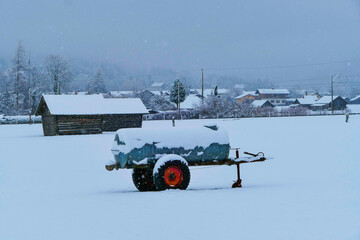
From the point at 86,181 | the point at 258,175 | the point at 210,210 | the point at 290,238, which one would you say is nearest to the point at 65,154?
the point at 86,181

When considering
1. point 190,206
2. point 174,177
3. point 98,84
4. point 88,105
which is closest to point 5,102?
point 98,84

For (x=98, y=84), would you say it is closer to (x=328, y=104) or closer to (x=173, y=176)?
(x=328, y=104)

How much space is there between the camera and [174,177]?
9.84 metres

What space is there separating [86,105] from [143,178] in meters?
32.0

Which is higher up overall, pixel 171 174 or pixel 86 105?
pixel 86 105

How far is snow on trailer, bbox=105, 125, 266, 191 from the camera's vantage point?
976 centimetres

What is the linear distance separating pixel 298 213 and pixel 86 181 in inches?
294

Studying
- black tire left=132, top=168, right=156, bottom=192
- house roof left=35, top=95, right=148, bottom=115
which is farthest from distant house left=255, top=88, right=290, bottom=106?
black tire left=132, top=168, right=156, bottom=192

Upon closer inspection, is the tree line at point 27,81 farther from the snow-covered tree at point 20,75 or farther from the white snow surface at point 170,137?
the white snow surface at point 170,137

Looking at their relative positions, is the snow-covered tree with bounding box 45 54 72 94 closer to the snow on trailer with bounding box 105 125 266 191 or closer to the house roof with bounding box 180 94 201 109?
the house roof with bounding box 180 94 201 109

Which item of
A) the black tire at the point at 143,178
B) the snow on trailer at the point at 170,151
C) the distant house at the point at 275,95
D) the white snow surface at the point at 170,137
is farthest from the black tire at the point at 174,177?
the distant house at the point at 275,95

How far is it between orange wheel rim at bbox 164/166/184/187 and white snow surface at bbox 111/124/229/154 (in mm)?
589

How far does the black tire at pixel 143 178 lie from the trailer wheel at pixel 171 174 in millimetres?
1087

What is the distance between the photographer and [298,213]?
7.24m
